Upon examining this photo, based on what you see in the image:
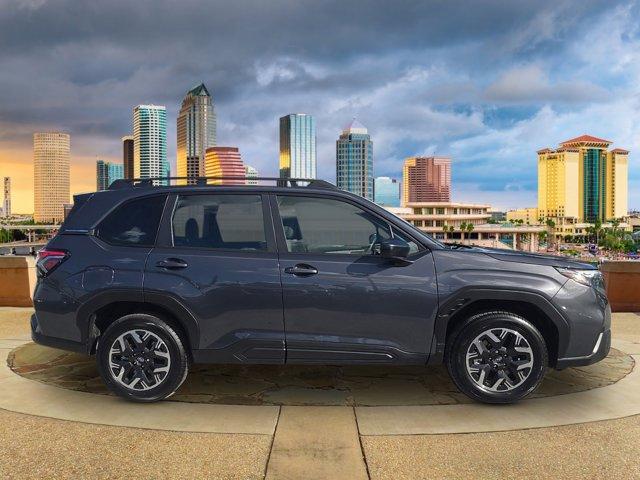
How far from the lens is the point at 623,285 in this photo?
884 centimetres

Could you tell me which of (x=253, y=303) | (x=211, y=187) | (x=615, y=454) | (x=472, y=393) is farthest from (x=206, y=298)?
(x=615, y=454)

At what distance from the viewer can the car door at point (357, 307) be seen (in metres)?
4.23

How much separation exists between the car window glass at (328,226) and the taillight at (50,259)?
5.98ft

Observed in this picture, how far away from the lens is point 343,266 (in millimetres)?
4270

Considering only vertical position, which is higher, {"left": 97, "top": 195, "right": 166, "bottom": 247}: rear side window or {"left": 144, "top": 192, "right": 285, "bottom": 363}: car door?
{"left": 97, "top": 195, "right": 166, "bottom": 247}: rear side window

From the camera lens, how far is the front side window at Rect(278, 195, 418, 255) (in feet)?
14.5

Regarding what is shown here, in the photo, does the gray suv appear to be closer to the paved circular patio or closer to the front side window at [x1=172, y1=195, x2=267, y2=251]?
the front side window at [x1=172, y1=195, x2=267, y2=251]

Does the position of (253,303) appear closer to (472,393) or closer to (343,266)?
(343,266)

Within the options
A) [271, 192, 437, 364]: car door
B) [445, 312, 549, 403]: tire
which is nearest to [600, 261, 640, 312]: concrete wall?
[445, 312, 549, 403]: tire

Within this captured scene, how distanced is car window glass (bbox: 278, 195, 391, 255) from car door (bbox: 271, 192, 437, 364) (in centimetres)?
10

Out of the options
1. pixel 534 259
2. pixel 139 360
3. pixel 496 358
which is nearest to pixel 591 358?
pixel 496 358

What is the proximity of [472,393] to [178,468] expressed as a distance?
225 cm

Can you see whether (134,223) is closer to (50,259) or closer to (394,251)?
(50,259)

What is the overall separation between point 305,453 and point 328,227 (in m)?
1.77
